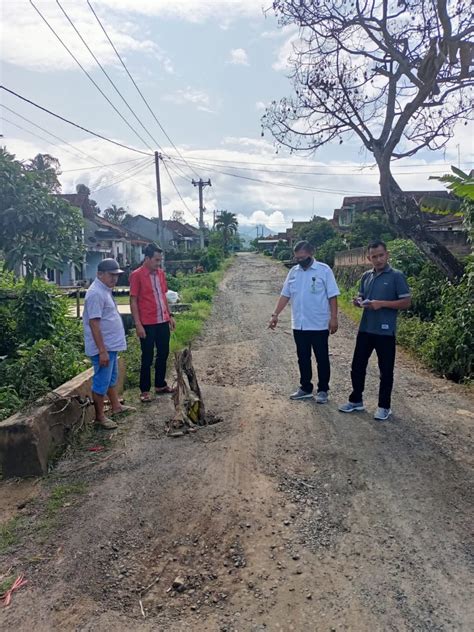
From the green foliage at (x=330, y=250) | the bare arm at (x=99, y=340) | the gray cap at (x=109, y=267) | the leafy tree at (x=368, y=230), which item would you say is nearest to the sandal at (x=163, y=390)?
the bare arm at (x=99, y=340)

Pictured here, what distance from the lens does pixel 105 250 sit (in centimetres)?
3600

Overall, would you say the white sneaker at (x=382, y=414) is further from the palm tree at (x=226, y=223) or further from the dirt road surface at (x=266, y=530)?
the palm tree at (x=226, y=223)

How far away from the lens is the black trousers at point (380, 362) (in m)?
5.29

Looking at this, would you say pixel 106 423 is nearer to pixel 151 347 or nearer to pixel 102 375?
pixel 102 375

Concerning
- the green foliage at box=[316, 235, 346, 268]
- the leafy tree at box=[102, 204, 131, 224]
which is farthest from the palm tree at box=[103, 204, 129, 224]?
the green foliage at box=[316, 235, 346, 268]

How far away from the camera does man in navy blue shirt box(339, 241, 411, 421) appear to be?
5.23 metres

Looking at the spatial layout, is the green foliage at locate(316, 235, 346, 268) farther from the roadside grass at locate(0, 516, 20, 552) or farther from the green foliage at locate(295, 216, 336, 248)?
the roadside grass at locate(0, 516, 20, 552)

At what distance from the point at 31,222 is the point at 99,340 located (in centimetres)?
235

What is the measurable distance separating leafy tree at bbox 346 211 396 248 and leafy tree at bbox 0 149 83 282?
2206cm

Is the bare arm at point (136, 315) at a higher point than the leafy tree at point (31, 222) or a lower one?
lower

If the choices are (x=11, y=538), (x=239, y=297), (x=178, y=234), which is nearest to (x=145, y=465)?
(x=11, y=538)

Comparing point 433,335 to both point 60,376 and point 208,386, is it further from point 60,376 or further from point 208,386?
point 60,376

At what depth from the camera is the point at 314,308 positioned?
584 cm

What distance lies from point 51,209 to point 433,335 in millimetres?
5988
